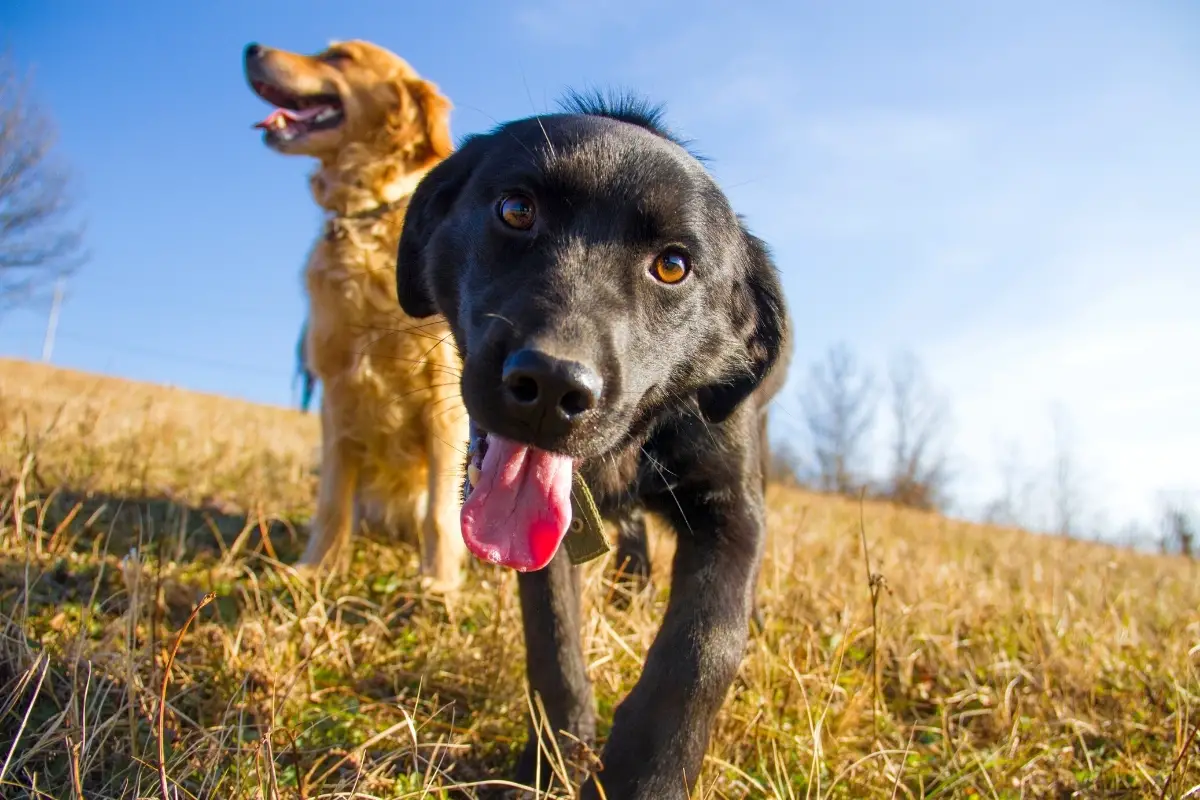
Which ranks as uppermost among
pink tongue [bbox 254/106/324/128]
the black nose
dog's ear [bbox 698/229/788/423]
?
pink tongue [bbox 254/106/324/128]

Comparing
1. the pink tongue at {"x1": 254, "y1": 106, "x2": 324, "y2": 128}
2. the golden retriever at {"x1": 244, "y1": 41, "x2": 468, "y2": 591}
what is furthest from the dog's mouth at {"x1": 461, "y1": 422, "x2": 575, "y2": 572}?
the pink tongue at {"x1": 254, "y1": 106, "x2": 324, "y2": 128}

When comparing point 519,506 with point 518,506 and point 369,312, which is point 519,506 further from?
point 369,312

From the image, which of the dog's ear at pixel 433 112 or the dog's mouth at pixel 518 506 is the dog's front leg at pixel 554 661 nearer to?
the dog's mouth at pixel 518 506

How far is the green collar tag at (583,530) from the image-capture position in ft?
7.04

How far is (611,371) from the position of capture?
1812 millimetres

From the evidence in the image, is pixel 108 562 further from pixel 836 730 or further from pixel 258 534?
pixel 836 730

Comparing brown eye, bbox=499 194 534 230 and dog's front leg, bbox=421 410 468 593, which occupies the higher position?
brown eye, bbox=499 194 534 230

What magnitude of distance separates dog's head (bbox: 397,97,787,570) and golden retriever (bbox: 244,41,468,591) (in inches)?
52.6

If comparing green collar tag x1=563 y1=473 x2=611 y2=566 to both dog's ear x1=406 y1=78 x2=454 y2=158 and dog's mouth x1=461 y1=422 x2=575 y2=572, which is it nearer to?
dog's mouth x1=461 y1=422 x2=575 y2=572

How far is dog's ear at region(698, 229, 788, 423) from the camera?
2.48m

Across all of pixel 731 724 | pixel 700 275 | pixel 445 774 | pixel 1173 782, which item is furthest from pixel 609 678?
pixel 1173 782

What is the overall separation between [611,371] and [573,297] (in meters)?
0.19

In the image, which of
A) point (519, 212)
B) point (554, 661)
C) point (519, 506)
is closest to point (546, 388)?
point (519, 506)

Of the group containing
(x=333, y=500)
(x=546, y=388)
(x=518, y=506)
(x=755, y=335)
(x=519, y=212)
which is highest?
(x=519, y=212)
